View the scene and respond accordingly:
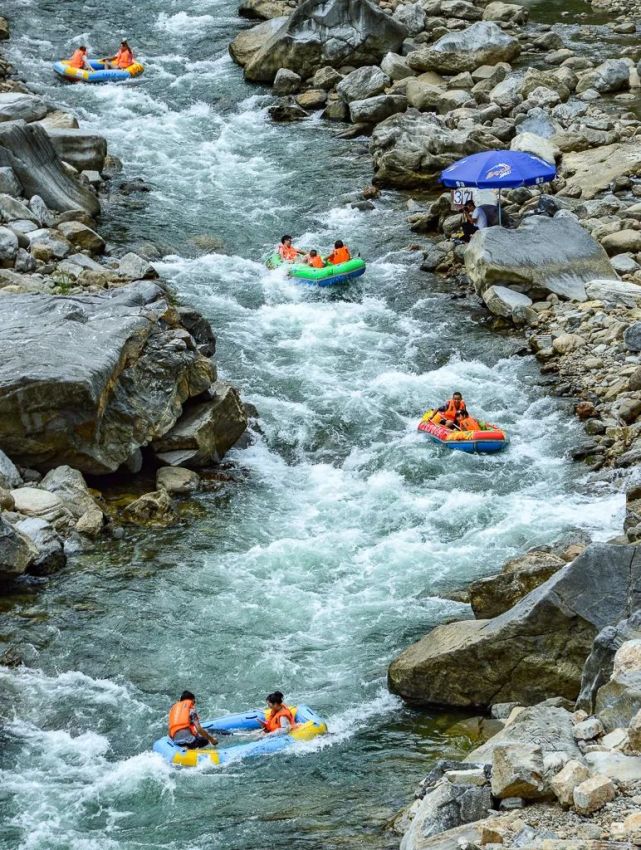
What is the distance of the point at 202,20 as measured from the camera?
34.8 meters

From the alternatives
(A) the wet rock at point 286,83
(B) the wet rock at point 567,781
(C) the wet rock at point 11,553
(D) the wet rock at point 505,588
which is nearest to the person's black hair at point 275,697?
(D) the wet rock at point 505,588

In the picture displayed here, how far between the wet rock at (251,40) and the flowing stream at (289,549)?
5.06 meters

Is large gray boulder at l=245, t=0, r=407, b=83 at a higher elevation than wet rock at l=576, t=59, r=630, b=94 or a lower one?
higher

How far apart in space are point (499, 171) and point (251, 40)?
12.1m

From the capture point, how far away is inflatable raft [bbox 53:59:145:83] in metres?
30.5

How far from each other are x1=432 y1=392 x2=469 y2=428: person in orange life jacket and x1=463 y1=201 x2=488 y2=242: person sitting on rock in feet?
18.4

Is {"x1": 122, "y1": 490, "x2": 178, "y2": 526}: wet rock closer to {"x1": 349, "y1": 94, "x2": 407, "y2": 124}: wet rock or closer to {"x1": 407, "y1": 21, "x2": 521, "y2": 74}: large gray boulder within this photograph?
{"x1": 349, "y1": 94, "x2": 407, "y2": 124}: wet rock

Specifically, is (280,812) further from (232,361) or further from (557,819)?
(232,361)

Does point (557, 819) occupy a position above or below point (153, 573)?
above

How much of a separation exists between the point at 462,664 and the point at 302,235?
44.7 feet

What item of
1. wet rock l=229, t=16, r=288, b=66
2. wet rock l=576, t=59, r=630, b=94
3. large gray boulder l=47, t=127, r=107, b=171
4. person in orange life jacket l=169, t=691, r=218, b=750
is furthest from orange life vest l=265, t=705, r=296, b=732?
wet rock l=229, t=16, r=288, b=66

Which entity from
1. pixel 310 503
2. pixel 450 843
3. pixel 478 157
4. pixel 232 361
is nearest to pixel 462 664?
pixel 450 843

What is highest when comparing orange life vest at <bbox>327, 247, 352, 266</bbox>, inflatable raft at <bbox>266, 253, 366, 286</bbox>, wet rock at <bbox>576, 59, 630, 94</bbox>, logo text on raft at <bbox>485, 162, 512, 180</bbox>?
logo text on raft at <bbox>485, 162, 512, 180</bbox>

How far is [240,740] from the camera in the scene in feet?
40.2
